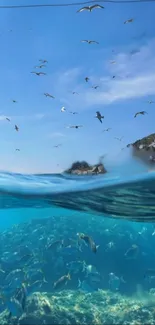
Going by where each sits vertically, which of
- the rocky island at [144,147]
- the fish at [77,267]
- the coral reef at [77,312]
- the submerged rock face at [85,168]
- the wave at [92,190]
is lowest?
the coral reef at [77,312]

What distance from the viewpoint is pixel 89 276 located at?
64.6 feet

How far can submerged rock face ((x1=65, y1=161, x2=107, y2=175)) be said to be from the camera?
13.9 meters

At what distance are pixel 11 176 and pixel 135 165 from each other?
6401mm

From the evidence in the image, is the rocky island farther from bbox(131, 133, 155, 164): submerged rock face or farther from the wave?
the wave

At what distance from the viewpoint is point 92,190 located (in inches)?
656

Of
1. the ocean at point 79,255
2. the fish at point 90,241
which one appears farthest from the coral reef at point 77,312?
the fish at point 90,241

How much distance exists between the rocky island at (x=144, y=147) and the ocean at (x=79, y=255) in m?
1.00

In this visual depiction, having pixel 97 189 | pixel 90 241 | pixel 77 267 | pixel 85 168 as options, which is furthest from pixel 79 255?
pixel 90 241

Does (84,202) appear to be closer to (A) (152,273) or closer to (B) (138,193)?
(B) (138,193)

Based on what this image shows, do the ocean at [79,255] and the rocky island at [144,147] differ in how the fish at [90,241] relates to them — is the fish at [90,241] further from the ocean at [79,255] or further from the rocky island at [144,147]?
the rocky island at [144,147]

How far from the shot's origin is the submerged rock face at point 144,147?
1214 centimetres

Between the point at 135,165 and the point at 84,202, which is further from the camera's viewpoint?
the point at 84,202

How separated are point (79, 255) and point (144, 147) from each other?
1320 cm

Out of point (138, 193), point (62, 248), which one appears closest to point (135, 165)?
point (138, 193)
